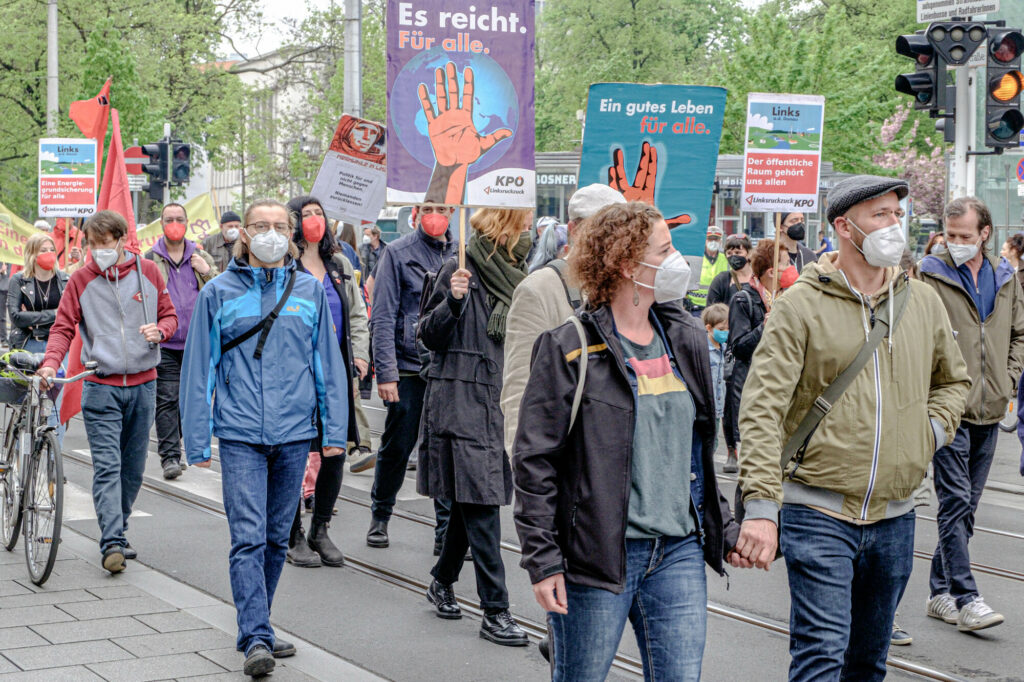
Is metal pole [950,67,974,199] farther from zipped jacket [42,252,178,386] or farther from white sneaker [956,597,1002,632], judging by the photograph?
zipped jacket [42,252,178,386]

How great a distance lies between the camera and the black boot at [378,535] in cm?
805

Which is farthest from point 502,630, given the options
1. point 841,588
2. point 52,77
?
point 52,77

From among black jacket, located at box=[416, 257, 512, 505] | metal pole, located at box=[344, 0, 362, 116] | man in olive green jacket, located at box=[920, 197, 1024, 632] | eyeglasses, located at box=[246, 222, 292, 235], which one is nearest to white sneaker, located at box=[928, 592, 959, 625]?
man in olive green jacket, located at box=[920, 197, 1024, 632]

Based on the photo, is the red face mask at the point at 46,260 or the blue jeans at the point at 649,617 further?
the red face mask at the point at 46,260

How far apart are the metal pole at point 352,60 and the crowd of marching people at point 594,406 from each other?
9681 millimetres

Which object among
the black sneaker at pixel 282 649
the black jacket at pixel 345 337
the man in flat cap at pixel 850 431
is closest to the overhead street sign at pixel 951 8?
the black jacket at pixel 345 337

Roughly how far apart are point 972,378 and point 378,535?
3.53 metres

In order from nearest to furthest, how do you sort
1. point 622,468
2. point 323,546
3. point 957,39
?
point 622,468 < point 323,546 < point 957,39

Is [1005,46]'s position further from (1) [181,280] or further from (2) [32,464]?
(2) [32,464]

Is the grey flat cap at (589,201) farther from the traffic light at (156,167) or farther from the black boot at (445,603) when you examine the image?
the traffic light at (156,167)

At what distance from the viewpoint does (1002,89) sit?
12.1m

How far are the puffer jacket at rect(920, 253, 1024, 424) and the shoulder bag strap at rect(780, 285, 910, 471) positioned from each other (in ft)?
7.81

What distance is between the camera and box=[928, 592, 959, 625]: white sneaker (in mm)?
6418

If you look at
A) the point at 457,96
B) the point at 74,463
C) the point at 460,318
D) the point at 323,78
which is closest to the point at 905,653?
the point at 460,318
